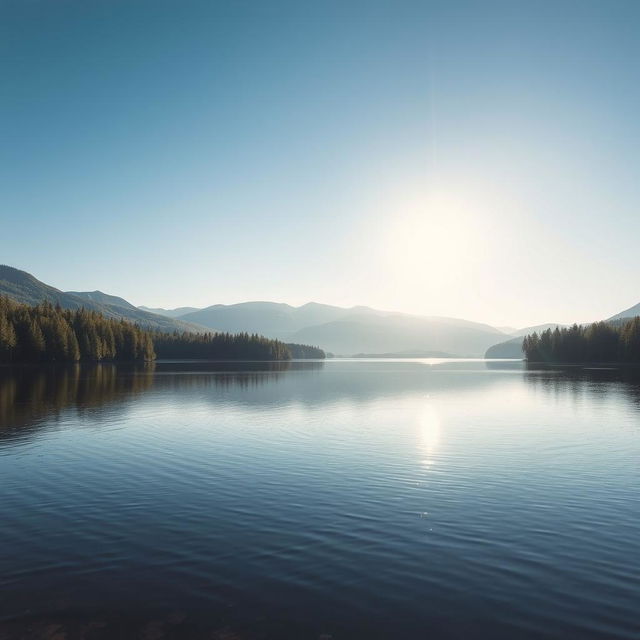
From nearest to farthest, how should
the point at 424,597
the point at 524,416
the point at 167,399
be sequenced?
the point at 424,597
the point at 524,416
the point at 167,399

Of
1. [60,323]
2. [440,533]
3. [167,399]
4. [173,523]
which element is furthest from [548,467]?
[60,323]

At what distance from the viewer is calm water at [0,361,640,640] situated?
13.9 meters

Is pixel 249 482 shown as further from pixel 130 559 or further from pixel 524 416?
pixel 524 416

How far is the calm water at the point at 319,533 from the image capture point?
13.9 m

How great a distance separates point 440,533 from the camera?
21.0 m

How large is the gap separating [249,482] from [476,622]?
18.5 meters

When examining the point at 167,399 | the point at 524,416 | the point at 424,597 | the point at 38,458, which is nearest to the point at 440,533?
the point at 424,597

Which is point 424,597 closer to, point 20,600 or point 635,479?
point 20,600

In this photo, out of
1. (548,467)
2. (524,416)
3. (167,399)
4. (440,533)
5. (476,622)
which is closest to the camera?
(476,622)

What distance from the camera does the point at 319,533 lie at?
20875 mm

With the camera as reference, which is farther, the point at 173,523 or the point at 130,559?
the point at 173,523

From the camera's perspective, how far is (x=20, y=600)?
573 inches

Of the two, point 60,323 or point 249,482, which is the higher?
point 60,323

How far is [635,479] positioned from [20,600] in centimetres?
3454
